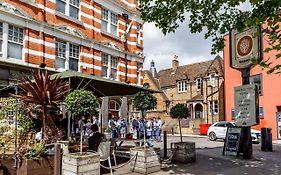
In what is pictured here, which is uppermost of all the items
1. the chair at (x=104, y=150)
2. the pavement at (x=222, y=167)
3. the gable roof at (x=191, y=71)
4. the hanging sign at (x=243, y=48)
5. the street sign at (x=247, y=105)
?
the gable roof at (x=191, y=71)

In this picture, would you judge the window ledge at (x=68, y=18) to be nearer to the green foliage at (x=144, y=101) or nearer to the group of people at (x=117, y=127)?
the group of people at (x=117, y=127)

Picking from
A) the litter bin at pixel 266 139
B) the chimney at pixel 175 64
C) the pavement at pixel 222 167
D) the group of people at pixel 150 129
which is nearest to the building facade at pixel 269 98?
the group of people at pixel 150 129

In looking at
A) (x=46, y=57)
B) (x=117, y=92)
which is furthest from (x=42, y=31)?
(x=117, y=92)

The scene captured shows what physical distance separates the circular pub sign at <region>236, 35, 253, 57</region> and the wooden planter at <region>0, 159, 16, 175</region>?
10.2 metres

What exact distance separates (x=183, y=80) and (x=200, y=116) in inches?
243

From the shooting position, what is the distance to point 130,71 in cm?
2391

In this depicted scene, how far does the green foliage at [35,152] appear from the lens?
291 inches

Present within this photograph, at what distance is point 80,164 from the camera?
7.14m

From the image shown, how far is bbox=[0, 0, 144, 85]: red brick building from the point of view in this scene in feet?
48.5

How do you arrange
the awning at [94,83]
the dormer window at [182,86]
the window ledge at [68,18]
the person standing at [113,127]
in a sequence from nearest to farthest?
the awning at [94,83]
the window ledge at [68,18]
the person standing at [113,127]
the dormer window at [182,86]

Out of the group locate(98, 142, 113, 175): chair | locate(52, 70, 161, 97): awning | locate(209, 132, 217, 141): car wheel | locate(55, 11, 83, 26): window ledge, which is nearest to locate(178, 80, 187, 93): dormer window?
locate(209, 132, 217, 141): car wheel

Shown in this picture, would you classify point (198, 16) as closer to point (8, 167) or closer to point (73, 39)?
point (8, 167)

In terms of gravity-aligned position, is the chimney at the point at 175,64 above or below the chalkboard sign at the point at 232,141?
above

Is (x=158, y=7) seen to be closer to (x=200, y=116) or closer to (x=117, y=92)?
(x=117, y=92)
